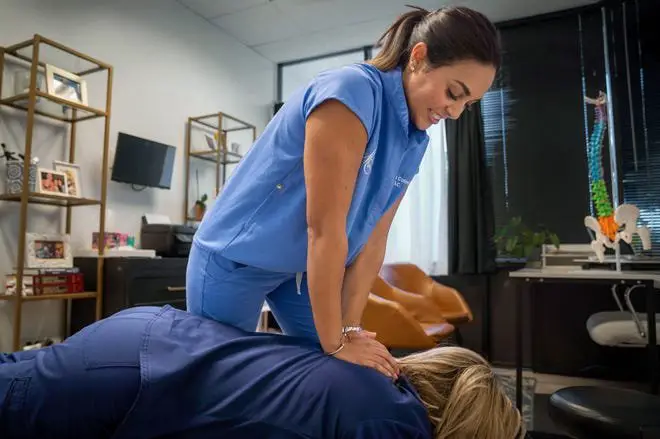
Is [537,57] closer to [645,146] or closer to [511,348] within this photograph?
[645,146]

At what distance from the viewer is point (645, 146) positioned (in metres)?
3.68

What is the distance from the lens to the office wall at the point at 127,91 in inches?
114

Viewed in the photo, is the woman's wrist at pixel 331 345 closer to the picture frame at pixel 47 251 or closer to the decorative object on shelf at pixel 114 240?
the picture frame at pixel 47 251

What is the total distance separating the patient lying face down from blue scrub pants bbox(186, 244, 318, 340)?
14cm

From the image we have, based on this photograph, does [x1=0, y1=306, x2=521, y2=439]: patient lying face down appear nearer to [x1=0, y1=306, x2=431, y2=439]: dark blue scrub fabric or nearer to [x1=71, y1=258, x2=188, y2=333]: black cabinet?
[x1=0, y1=306, x2=431, y2=439]: dark blue scrub fabric

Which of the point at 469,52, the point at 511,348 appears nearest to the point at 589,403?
the point at 469,52

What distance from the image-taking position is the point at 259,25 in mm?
4422

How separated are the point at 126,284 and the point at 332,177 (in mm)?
2420

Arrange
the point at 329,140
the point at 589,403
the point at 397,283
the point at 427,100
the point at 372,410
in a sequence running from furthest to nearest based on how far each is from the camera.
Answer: the point at 397,283 → the point at 589,403 → the point at 427,100 → the point at 329,140 → the point at 372,410

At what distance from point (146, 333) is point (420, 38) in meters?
0.81

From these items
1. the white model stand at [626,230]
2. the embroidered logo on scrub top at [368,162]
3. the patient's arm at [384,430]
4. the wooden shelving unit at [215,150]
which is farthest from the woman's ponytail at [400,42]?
the wooden shelving unit at [215,150]

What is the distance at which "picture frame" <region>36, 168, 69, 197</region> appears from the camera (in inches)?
109

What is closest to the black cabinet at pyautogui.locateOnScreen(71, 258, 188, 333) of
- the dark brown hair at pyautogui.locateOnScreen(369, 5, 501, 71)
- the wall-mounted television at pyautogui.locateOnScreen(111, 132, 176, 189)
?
the wall-mounted television at pyautogui.locateOnScreen(111, 132, 176, 189)

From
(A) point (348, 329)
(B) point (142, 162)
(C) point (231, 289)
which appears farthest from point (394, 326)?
(B) point (142, 162)
